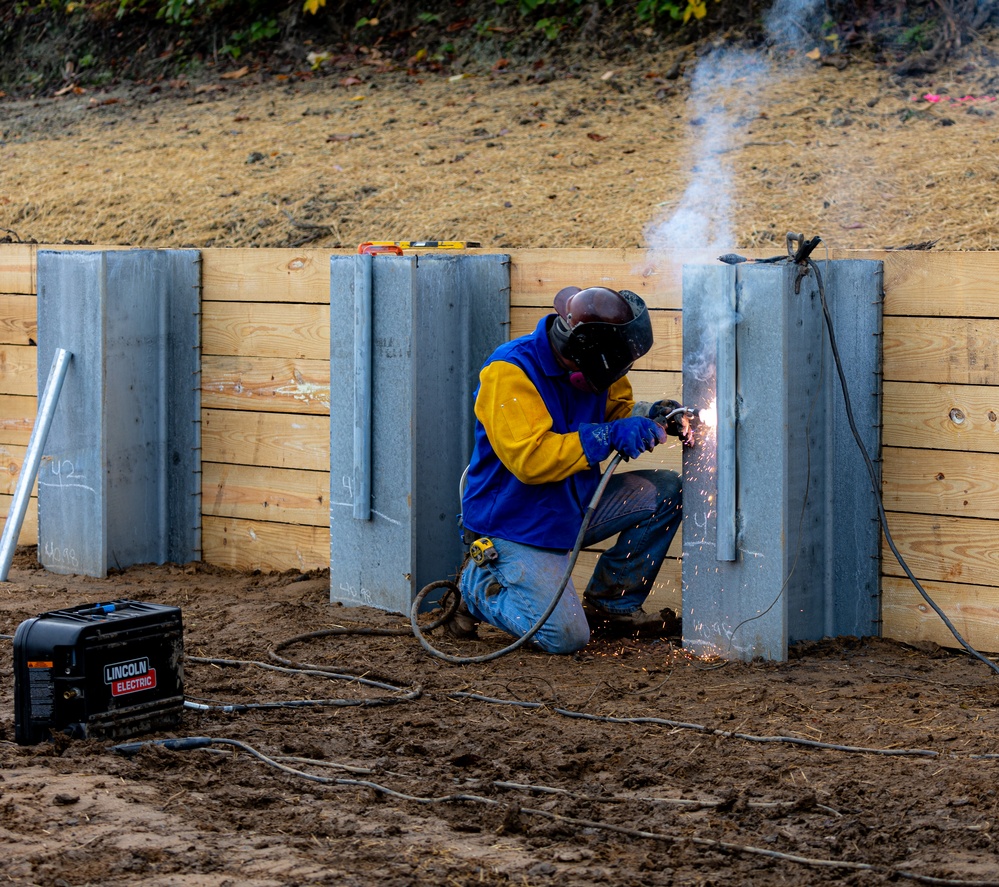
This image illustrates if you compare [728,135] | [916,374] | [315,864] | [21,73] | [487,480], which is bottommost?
[315,864]

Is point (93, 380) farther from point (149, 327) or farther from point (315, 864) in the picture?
point (315, 864)

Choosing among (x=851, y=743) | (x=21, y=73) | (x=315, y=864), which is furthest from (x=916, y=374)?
(x=21, y=73)

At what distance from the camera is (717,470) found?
Result: 526 cm

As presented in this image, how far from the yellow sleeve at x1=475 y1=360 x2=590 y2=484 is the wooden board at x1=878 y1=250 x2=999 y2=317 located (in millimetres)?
1430

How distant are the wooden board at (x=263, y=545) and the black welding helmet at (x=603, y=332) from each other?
7.05 feet

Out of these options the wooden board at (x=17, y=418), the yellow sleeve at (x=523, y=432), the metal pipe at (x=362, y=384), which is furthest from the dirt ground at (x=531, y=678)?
the yellow sleeve at (x=523, y=432)

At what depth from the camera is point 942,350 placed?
5.28 metres

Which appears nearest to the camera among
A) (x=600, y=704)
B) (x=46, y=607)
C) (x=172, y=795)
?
(x=172, y=795)

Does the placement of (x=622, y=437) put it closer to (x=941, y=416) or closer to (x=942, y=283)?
(x=941, y=416)

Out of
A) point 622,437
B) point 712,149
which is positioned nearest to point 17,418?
point 622,437

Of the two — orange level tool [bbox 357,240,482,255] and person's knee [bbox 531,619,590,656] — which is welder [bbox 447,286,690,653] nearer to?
person's knee [bbox 531,619,590,656]

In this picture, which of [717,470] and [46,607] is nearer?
[717,470]

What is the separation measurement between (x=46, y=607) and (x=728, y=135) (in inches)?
201

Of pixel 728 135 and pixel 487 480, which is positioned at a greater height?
pixel 728 135
